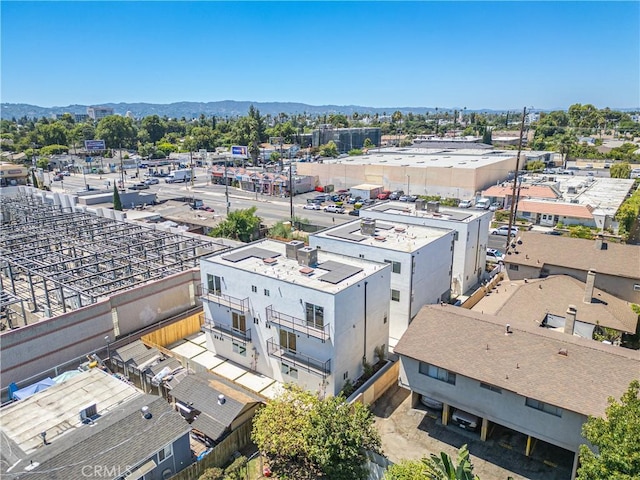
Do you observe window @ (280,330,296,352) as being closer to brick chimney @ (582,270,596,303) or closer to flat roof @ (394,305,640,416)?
flat roof @ (394,305,640,416)

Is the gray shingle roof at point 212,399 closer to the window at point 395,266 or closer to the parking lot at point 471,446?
the parking lot at point 471,446

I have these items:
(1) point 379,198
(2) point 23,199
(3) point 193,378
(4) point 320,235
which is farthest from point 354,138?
(3) point 193,378

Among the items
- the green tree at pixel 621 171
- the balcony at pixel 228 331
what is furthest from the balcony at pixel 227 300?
the green tree at pixel 621 171

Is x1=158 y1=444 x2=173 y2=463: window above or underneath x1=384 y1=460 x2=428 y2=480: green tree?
underneath

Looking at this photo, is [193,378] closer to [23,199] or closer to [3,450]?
[3,450]

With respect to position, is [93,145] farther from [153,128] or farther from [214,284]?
[214,284]

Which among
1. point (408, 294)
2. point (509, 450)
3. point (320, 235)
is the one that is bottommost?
point (509, 450)

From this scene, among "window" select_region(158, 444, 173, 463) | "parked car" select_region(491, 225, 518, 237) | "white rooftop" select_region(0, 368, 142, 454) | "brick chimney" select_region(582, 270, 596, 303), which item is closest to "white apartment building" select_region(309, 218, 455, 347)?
"brick chimney" select_region(582, 270, 596, 303)
